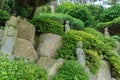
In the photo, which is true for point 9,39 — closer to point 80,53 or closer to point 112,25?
point 80,53

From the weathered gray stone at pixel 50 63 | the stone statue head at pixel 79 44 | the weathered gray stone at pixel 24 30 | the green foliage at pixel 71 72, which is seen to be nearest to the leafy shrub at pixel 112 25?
the stone statue head at pixel 79 44

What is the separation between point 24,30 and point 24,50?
97 cm

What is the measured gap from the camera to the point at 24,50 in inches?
329

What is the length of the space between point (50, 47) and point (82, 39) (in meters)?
1.26

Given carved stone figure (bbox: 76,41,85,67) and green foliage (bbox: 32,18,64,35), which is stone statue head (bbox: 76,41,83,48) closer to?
carved stone figure (bbox: 76,41,85,67)

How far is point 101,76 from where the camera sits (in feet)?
31.4

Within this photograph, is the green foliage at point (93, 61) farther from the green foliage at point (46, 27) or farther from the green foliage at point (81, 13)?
the green foliage at point (81, 13)

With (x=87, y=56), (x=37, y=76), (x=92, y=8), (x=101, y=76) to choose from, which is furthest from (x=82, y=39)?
(x=92, y=8)

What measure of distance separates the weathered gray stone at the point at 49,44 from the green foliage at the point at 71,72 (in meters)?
1.30

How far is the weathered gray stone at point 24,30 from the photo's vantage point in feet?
29.6

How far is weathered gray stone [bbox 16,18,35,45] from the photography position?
9.02 meters

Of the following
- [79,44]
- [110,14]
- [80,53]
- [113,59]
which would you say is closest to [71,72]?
[80,53]

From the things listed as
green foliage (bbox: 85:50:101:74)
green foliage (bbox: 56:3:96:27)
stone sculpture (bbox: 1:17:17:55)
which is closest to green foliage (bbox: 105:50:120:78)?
green foliage (bbox: 85:50:101:74)

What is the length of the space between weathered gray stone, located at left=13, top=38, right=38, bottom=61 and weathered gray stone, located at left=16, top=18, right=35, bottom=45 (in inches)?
17.7
